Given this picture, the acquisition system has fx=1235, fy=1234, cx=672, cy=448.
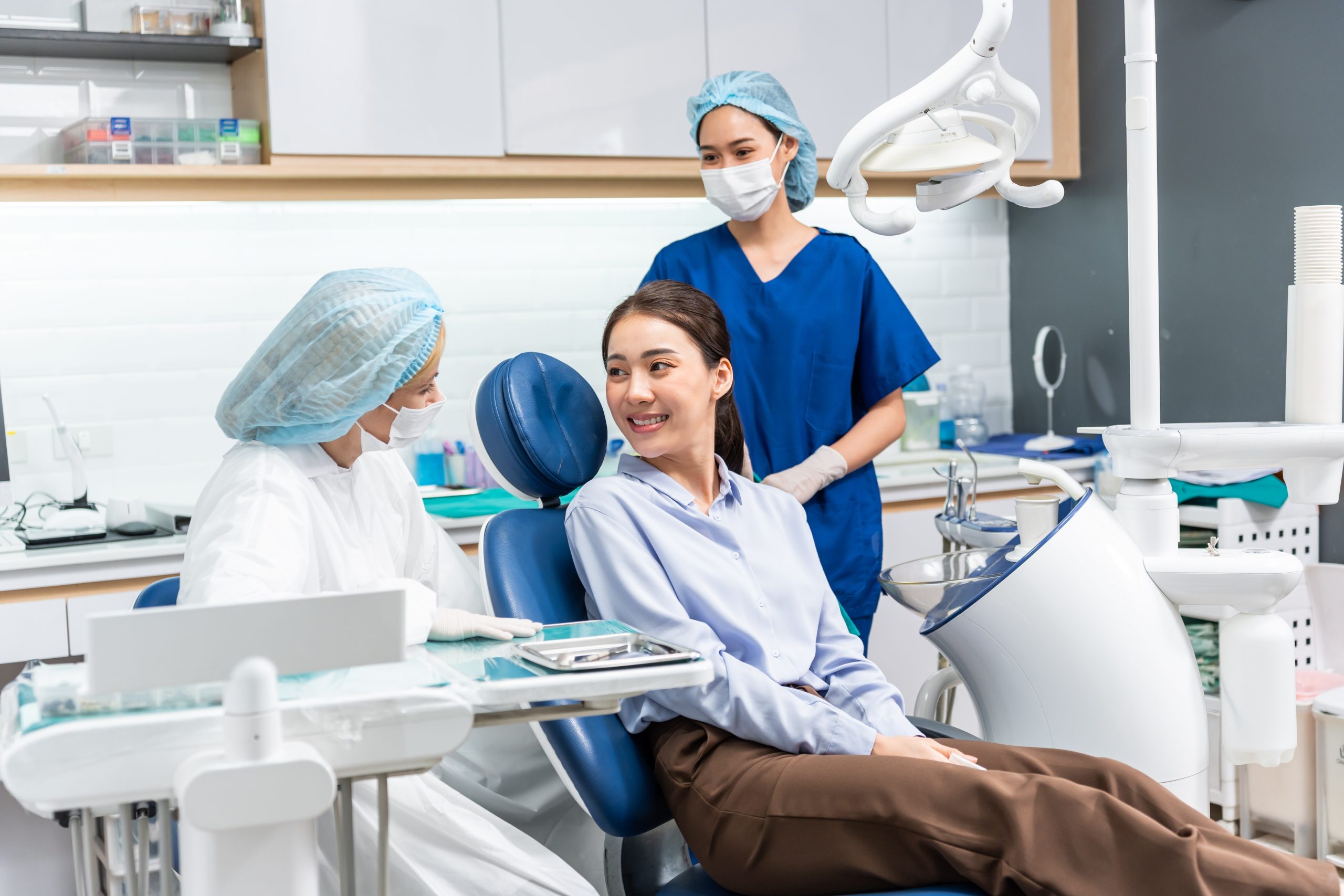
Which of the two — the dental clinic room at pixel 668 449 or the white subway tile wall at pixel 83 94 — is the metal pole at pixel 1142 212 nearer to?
the dental clinic room at pixel 668 449

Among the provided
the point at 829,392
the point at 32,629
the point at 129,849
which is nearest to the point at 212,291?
the point at 32,629

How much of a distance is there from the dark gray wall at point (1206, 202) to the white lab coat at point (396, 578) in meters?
2.21

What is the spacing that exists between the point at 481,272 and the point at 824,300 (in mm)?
1203

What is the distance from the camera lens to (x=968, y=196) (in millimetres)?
1621

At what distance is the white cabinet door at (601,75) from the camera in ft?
9.41

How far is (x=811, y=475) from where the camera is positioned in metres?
2.22

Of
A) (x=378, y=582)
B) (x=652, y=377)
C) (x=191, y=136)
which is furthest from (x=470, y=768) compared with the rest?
(x=191, y=136)

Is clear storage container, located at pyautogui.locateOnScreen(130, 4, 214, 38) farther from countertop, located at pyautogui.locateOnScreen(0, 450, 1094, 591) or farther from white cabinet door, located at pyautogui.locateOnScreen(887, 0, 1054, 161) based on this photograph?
white cabinet door, located at pyautogui.locateOnScreen(887, 0, 1054, 161)

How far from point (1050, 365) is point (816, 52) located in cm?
127

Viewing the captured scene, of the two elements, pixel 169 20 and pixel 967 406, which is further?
pixel 967 406

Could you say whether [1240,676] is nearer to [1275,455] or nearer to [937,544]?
[1275,455]

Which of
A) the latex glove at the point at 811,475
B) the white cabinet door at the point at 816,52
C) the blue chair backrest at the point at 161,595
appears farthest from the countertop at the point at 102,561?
the white cabinet door at the point at 816,52

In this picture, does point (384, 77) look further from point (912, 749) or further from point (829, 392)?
point (912, 749)

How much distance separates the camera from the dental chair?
4.86ft
